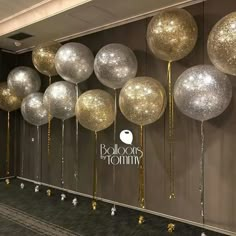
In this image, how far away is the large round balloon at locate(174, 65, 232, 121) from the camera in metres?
2.05

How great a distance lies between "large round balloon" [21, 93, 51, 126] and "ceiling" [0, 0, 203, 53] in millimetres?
898

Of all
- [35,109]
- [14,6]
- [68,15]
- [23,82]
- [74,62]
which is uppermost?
[14,6]

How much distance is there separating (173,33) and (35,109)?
2.11 metres

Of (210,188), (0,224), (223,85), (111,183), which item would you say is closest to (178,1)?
(223,85)

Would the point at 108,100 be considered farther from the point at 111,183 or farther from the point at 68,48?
the point at 111,183

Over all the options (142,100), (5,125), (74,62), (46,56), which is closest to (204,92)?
(142,100)

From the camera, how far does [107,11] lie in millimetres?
2912

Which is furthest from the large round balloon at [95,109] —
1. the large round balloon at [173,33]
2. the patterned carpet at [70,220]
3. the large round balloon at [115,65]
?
the patterned carpet at [70,220]

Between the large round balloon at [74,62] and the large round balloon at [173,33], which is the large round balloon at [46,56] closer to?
the large round balloon at [74,62]

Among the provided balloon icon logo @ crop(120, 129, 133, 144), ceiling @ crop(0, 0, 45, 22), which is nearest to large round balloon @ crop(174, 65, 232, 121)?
balloon icon logo @ crop(120, 129, 133, 144)

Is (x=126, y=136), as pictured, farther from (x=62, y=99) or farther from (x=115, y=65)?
(x=115, y=65)

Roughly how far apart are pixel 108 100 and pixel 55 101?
27.2 inches

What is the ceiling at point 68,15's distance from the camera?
2.74m

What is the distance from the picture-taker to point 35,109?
3523 millimetres
